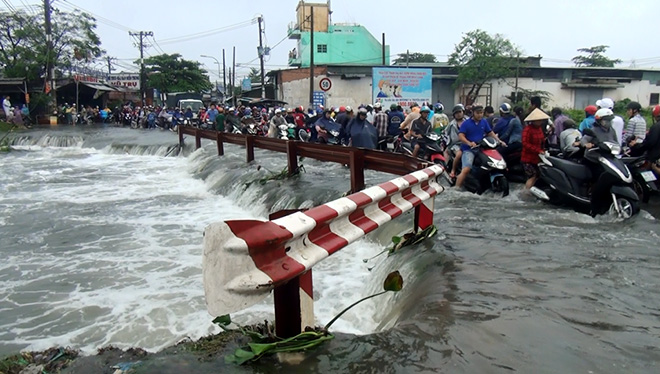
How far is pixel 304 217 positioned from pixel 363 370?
3.02ft

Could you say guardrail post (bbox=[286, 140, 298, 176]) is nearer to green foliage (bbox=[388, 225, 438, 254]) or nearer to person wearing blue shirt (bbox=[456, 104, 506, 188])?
person wearing blue shirt (bbox=[456, 104, 506, 188])

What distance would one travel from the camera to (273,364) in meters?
2.76

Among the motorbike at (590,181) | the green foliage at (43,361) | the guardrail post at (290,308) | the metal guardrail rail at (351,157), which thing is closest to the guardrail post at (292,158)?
the metal guardrail rail at (351,157)

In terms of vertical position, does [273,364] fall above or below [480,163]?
below

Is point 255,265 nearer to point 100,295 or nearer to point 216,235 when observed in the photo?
point 216,235

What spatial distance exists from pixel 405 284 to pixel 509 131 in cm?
563

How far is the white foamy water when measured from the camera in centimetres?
470

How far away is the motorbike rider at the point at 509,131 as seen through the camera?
891 centimetres

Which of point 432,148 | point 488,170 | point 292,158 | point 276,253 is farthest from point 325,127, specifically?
point 276,253

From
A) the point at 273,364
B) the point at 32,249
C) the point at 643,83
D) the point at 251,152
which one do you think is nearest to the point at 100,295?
the point at 32,249

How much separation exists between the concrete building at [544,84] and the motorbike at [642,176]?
98.1 ft

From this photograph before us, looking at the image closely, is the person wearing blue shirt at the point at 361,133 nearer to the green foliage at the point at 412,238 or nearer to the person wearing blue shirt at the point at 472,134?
the person wearing blue shirt at the point at 472,134

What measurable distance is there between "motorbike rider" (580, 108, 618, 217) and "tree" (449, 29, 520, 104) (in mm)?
30381

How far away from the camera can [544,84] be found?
37719 mm
